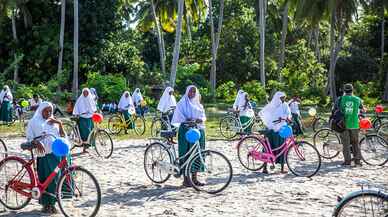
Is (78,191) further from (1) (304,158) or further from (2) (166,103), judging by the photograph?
(2) (166,103)

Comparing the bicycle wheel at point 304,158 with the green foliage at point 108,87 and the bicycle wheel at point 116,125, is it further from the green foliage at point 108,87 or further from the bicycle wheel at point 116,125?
the green foliage at point 108,87

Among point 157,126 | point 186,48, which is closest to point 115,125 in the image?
point 157,126

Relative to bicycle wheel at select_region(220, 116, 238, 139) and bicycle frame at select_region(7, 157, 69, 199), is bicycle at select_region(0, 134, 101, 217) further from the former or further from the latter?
bicycle wheel at select_region(220, 116, 238, 139)

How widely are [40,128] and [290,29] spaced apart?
4066 centimetres

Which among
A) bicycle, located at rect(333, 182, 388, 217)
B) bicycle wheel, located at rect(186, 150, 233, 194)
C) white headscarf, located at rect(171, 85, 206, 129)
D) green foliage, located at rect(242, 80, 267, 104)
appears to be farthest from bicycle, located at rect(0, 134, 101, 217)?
green foliage, located at rect(242, 80, 267, 104)

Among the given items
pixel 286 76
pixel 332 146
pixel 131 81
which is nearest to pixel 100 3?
pixel 131 81

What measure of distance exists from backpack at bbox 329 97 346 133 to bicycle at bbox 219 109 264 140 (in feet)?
17.3

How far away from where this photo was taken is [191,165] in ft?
32.6

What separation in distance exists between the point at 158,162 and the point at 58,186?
2.91m

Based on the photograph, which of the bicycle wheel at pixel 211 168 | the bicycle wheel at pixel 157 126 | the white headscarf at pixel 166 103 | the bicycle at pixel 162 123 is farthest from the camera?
the bicycle wheel at pixel 157 126

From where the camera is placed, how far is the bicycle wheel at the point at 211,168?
384 inches

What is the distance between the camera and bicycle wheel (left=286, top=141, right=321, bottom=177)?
444 inches

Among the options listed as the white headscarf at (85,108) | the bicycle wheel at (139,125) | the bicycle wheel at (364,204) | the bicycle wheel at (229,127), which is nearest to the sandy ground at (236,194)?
the white headscarf at (85,108)

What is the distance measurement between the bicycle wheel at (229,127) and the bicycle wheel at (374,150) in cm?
602
